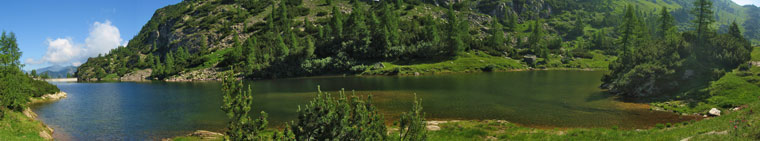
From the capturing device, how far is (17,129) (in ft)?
95.1

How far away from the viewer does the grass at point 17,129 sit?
83.6 ft

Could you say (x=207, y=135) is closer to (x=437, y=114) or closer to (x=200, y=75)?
(x=437, y=114)

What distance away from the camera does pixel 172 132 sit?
33.8 m

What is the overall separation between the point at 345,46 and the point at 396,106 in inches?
3624

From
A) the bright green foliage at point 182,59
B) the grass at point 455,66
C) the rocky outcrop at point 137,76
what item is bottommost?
the rocky outcrop at point 137,76

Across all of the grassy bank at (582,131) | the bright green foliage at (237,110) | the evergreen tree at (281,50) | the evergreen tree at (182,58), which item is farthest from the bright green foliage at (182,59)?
the bright green foliage at (237,110)

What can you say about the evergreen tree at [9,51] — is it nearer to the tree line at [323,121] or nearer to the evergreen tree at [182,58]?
the tree line at [323,121]

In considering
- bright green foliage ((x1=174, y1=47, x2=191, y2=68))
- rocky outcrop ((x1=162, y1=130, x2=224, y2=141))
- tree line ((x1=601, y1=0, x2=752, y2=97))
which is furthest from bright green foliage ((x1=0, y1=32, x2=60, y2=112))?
bright green foliage ((x1=174, y1=47, x2=191, y2=68))

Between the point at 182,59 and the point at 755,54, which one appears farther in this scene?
the point at 182,59

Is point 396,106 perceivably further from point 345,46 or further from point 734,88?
point 345,46

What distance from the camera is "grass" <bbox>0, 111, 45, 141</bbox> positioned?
25492 mm

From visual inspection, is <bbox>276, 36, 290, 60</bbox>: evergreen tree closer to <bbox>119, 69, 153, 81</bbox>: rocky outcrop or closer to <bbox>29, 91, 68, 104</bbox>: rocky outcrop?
<bbox>29, 91, 68, 104</bbox>: rocky outcrop

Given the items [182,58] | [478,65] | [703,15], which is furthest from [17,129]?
[182,58]

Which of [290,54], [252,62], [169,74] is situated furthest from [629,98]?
[169,74]
